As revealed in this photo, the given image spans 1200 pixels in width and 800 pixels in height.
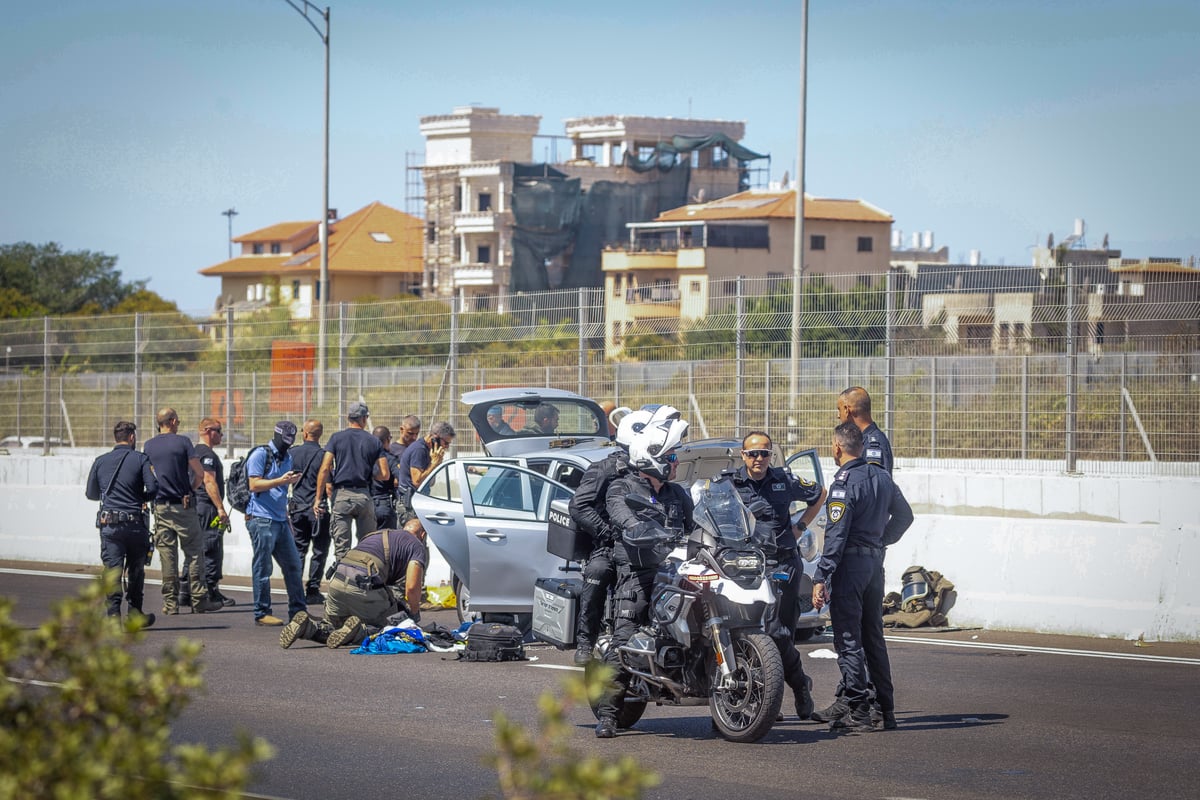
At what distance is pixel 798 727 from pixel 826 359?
10.6 metres

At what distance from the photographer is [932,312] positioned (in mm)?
18578

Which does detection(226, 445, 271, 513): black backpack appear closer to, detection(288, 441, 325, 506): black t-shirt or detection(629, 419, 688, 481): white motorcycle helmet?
detection(288, 441, 325, 506): black t-shirt

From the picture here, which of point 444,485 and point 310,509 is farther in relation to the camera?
point 310,509

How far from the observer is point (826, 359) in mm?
19266

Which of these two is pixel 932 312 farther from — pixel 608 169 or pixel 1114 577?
pixel 608 169

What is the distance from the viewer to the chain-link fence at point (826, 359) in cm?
1739

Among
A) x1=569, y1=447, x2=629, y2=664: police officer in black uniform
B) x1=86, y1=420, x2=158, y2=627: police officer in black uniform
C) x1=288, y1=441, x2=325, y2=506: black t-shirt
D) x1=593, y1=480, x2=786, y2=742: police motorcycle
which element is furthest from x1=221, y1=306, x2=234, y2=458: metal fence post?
x1=593, y1=480, x2=786, y2=742: police motorcycle

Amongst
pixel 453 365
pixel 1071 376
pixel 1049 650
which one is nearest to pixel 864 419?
pixel 1049 650

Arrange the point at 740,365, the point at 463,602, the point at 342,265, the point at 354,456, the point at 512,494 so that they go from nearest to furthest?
the point at 512,494 → the point at 463,602 → the point at 354,456 → the point at 740,365 → the point at 342,265

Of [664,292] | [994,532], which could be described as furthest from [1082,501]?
[664,292]

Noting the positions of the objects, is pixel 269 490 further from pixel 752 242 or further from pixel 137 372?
pixel 752 242

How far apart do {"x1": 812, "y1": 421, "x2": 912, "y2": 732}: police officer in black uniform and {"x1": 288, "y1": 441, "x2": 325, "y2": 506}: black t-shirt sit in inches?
306

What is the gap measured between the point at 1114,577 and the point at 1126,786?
5812 millimetres

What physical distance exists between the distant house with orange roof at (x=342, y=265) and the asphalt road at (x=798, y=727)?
87.4 metres
